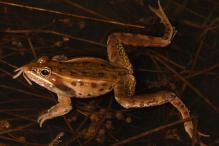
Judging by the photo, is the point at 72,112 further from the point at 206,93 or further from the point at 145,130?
the point at 206,93

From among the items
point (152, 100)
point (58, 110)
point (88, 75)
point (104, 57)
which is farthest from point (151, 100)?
point (58, 110)

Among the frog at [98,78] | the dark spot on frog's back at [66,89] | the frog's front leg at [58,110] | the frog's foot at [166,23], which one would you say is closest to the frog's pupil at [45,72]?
the frog at [98,78]

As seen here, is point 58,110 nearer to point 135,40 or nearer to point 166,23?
point 135,40

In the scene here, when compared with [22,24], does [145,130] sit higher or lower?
lower

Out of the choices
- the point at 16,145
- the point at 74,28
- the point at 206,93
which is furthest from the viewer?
the point at 74,28

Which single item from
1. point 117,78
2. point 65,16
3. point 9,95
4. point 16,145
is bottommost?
point 16,145

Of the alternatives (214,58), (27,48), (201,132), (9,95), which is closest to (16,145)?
(9,95)

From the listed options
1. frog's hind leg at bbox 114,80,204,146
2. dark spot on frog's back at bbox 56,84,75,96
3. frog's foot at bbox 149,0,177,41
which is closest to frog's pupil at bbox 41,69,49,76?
dark spot on frog's back at bbox 56,84,75,96

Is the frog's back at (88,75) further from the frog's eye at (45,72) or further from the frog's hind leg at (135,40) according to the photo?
the frog's hind leg at (135,40)
